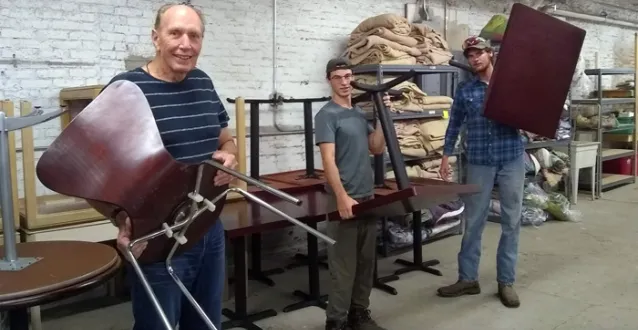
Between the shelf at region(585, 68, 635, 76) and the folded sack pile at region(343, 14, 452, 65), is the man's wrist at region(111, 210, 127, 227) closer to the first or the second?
the folded sack pile at region(343, 14, 452, 65)

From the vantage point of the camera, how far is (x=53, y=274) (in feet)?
5.12

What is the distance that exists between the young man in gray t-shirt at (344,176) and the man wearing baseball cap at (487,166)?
2.53 ft

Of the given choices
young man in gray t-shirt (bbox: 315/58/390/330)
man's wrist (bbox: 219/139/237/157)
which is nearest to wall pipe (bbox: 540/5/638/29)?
young man in gray t-shirt (bbox: 315/58/390/330)

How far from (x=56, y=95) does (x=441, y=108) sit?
10.2 feet

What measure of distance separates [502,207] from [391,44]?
179 centimetres

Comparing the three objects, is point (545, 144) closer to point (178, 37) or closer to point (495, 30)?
point (495, 30)

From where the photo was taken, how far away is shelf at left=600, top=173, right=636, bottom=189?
302 inches

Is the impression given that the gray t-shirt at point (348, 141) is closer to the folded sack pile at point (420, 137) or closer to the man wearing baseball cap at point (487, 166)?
the man wearing baseball cap at point (487, 166)

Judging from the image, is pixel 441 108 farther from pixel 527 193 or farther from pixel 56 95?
pixel 56 95

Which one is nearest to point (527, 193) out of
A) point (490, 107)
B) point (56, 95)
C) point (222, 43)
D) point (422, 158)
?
point (422, 158)

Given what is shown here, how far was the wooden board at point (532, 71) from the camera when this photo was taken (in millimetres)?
3344

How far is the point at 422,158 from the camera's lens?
5184 mm

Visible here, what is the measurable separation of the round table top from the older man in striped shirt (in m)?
0.13

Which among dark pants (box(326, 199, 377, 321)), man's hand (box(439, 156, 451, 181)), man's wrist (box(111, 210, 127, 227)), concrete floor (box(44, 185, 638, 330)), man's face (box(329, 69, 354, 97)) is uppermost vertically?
man's face (box(329, 69, 354, 97))
